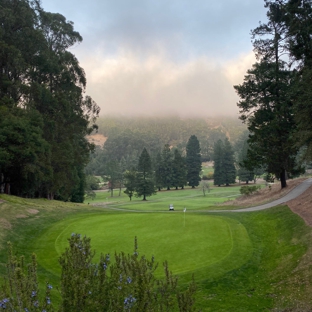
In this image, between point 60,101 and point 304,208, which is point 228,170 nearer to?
point 60,101

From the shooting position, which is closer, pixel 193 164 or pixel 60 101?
pixel 60 101

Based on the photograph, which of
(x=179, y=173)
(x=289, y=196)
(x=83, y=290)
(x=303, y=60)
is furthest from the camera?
(x=179, y=173)

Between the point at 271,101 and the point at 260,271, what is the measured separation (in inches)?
839

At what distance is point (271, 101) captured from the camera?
28.5 meters

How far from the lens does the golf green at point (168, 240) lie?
37.3ft

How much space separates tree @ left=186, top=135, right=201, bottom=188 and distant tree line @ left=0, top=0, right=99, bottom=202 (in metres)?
58.9

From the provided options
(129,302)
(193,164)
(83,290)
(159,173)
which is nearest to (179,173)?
(159,173)

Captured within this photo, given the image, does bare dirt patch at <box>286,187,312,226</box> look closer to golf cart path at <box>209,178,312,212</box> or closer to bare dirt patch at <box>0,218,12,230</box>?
golf cart path at <box>209,178,312,212</box>

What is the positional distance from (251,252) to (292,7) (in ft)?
59.5

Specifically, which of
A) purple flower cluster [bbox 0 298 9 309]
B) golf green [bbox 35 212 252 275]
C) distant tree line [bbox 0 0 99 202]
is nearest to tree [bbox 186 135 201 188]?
distant tree line [bbox 0 0 99 202]

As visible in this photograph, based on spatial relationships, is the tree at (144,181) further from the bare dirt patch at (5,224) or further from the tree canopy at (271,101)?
the bare dirt patch at (5,224)

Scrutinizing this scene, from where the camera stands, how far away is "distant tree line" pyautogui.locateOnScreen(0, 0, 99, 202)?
26891 mm

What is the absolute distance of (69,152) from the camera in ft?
112

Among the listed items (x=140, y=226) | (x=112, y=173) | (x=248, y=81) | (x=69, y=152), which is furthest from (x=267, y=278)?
(x=112, y=173)
